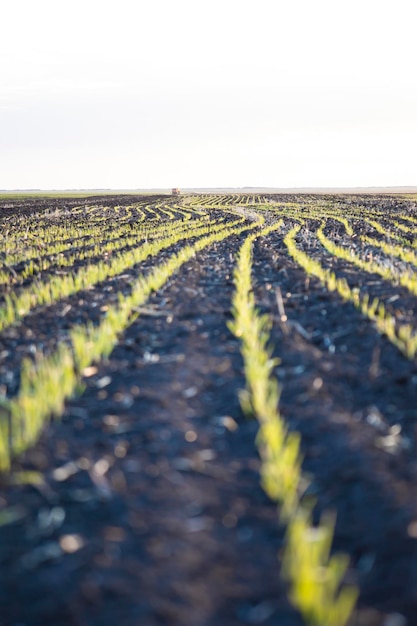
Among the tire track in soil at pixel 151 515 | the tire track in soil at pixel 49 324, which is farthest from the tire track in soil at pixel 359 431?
the tire track in soil at pixel 49 324

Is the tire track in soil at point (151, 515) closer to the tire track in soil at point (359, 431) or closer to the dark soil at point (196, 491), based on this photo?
the dark soil at point (196, 491)

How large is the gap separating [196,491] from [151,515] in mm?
299

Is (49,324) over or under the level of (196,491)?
over

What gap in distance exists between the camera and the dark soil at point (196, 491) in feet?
7.32

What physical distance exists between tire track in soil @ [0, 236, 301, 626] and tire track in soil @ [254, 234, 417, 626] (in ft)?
1.19

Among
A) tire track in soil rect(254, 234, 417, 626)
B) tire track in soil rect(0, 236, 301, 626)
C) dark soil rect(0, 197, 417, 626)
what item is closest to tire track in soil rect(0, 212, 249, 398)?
dark soil rect(0, 197, 417, 626)

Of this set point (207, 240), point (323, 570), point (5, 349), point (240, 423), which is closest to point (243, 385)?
point (240, 423)

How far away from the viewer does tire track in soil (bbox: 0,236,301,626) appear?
7.22 feet

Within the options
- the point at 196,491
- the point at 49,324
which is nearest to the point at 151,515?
the point at 196,491

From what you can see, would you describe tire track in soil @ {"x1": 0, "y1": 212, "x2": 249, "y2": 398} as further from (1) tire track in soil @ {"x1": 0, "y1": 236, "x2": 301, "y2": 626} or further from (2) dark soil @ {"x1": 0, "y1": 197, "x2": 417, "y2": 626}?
(1) tire track in soil @ {"x1": 0, "y1": 236, "x2": 301, "y2": 626}

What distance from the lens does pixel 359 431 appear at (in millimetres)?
3543

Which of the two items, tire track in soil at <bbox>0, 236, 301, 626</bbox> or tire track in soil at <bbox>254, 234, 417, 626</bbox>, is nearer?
tire track in soil at <bbox>0, 236, 301, 626</bbox>

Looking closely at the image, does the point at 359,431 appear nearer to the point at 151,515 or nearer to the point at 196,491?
the point at 196,491

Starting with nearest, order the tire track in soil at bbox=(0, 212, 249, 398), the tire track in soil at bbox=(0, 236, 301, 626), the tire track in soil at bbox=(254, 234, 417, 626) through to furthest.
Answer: the tire track in soil at bbox=(0, 236, 301, 626), the tire track in soil at bbox=(254, 234, 417, 626), the tire track in soil at bbox=(0, 212, 249, 398)
